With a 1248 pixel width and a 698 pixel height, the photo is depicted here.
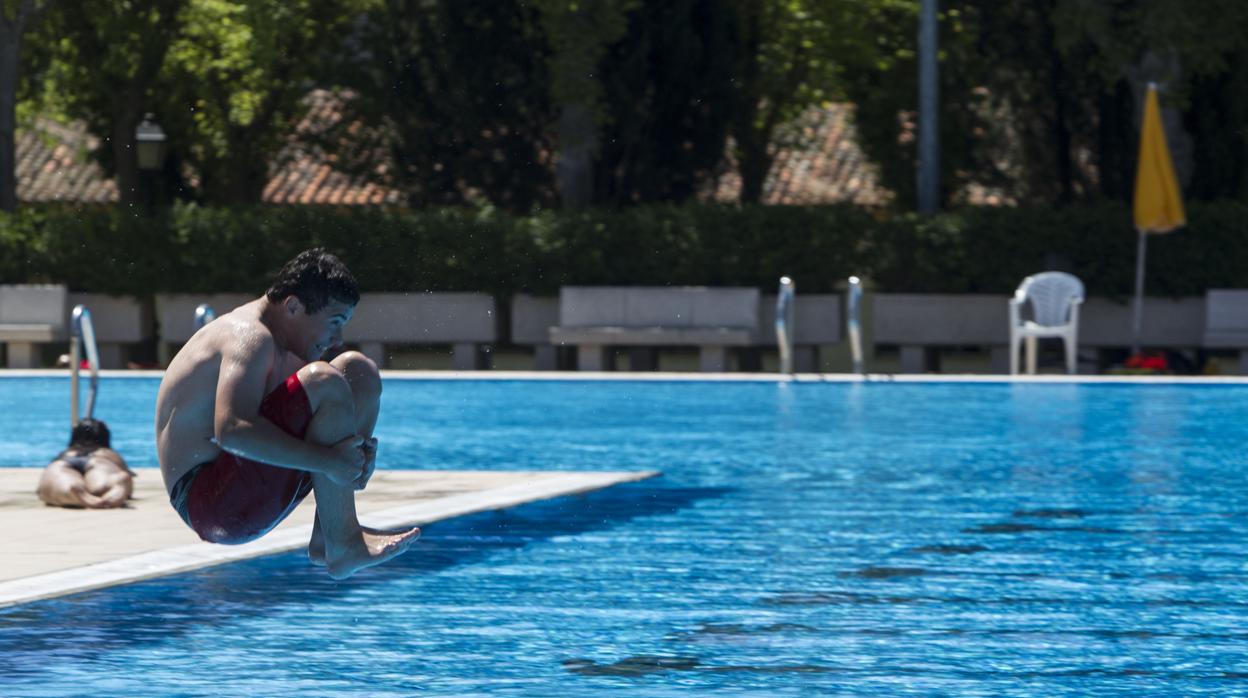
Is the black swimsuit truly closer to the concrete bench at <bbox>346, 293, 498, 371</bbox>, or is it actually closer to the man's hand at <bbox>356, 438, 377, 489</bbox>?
the man's hand at <bbox>356, 438, 377, 489</bbox>

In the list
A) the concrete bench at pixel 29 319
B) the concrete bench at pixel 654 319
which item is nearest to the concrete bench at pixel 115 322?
the concrete bench at pixel 29 319

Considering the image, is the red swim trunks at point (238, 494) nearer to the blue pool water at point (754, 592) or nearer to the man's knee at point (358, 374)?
the man's knee at point (358, 374)

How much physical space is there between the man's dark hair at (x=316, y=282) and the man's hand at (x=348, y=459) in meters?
0.40

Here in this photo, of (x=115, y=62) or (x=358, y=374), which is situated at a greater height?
(x=115, y=62)

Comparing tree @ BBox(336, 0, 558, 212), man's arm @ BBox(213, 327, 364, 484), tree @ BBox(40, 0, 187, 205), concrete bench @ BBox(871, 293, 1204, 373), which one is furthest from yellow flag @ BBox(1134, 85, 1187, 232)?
man's arm @ BBox(213, 327, 364, 484)

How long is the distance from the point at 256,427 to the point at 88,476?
624cm

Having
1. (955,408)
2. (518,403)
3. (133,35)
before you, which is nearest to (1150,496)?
(955,408)

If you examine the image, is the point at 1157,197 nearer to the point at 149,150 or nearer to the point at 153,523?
the point at 149,150

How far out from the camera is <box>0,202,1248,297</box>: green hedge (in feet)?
88.5

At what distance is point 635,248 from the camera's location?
27.4m

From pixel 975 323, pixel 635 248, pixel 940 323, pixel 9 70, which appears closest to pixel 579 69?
pixel 635 248

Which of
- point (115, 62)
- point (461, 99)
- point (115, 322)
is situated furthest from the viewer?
point (115, 62)

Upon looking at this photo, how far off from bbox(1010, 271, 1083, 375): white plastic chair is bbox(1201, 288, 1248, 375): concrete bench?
1.56 m

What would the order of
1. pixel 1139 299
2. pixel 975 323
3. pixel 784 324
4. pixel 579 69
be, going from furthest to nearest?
pixel 579 69
pixel 975 323
pixel 1139 299
pixel 784 324
